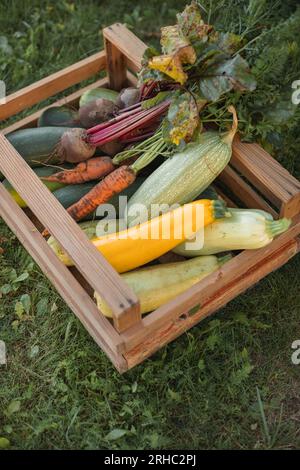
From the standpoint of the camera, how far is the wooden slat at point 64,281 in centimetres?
191

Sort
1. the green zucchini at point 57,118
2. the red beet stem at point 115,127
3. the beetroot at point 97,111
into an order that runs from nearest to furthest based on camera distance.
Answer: the red beet stem at point 115,127 < the beetroot at point 97,111 < the green zucchini at point 57,118

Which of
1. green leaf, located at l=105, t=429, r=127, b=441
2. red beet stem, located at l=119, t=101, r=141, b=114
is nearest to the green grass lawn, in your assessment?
green leaf, located at l=105, t=429, r=127, b=441

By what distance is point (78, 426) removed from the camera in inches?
80.7

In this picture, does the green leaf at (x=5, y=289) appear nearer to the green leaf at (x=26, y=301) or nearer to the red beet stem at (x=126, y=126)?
the green leaf at (x=26, y=301)

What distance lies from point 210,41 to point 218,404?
124cm

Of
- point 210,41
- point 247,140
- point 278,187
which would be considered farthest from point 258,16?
point 278,187

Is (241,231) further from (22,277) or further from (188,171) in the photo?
(22,277)

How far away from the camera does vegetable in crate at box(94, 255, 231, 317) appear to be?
2.01m

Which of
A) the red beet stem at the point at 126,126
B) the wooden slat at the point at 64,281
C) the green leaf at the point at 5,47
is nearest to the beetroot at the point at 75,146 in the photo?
the red beet stem at the point at 126,126

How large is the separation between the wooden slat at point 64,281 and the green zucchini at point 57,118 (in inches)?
13.6

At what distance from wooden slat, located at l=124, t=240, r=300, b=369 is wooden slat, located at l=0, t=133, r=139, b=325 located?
0.25m

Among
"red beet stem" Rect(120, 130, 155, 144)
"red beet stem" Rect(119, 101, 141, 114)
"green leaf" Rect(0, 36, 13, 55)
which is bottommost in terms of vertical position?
"red beet stem" Rect(120, 130, 155, 144)

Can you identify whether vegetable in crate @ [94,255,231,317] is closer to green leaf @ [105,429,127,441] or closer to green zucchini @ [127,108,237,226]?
green zucchini @ [127,108,237,226]

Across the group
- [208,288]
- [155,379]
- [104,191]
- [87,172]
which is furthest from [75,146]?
[155,379]
